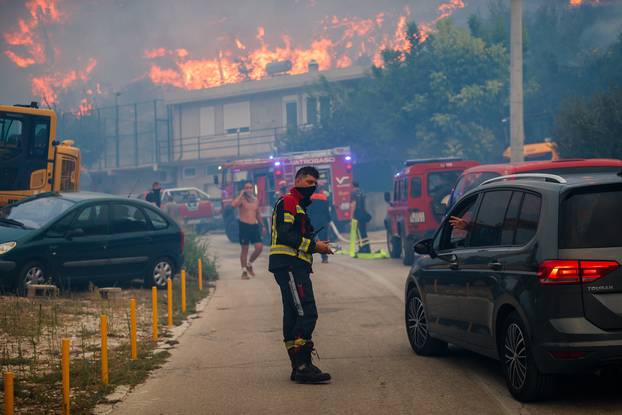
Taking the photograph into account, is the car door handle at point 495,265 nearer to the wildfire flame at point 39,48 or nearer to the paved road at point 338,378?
the paved road at point 338,378

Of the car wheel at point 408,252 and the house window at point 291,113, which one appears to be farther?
the house window at point 291,113

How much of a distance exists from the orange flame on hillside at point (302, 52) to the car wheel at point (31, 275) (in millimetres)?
73399

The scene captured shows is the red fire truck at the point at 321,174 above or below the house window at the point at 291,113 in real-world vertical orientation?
below

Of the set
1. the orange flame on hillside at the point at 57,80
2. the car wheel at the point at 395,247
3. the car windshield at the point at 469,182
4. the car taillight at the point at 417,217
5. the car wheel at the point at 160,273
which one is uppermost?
the orange flame on hillside at the point at 57,80

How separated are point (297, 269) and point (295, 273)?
44 millimetres

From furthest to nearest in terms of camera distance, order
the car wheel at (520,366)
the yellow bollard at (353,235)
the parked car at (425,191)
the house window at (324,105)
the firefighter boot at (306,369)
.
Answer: the house window at (324,105) < the yellow bollard at (353,235) < the parked car at (425,191) < the firefighter boot at (306,369) < the car wheel at (520,366)

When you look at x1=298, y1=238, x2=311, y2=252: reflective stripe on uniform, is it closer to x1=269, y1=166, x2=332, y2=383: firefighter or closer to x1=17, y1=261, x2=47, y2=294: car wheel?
x1=269, y1=166, x2=332, y2=383: firefighter

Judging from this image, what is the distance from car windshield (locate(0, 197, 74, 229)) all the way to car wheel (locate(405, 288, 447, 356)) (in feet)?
23.3

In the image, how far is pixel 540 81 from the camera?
4378 cm

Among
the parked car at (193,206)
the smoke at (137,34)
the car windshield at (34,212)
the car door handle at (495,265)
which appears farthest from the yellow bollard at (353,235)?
the smoke at (137,34)

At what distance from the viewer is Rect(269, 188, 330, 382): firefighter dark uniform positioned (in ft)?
27.7

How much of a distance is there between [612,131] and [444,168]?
726 centimetres

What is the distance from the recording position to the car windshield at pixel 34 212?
1510cm

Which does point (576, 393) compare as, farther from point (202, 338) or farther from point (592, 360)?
point (202, 338)
